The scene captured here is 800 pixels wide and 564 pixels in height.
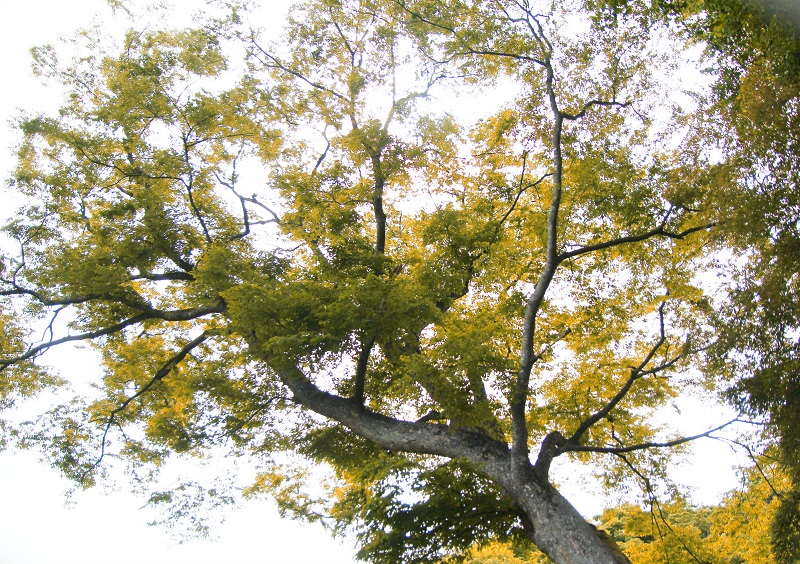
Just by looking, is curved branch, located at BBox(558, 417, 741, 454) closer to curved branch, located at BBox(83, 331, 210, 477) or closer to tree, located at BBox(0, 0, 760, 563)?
tree, located at BBox(0, 0, 760, 563)

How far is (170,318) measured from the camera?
991 centimetres

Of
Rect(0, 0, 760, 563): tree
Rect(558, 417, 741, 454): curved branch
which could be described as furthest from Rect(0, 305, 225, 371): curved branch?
Rect(558, 417, 741, 454): curved branch

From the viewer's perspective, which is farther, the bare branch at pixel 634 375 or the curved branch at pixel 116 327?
the curved branch at pixel 116 327

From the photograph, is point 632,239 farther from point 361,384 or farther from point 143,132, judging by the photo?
point 143,132

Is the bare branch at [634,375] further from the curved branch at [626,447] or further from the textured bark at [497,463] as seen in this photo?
the textured bark at [497,463]

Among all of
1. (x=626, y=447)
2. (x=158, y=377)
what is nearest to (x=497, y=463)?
(x=626, y=447)

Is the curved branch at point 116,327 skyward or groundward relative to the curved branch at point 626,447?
skyward

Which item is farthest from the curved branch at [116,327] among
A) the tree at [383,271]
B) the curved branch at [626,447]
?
the curved branch at [626,447]

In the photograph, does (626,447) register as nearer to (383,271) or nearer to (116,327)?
(383,271)

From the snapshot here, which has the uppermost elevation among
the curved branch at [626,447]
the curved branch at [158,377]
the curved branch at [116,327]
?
the curved branch at [116,327]

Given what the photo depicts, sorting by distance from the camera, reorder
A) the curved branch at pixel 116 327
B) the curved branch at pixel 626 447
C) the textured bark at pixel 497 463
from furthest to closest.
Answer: the curved branch at pixel 116 327, the curved branch at pixel 626 447, the textured bark at pixel 497 463

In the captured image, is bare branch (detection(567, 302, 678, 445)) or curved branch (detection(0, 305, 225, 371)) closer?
bare branch (detection(567, 302, 678, 445))

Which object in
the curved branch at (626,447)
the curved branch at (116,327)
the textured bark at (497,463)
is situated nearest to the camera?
the textured bark at (497,463)

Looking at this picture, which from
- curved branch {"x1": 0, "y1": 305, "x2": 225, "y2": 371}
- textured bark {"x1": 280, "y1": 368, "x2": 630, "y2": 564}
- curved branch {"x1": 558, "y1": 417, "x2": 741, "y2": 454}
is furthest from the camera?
curved branch {"x1": 0, "y1": 305, "x2": 225, "y2": 371}
